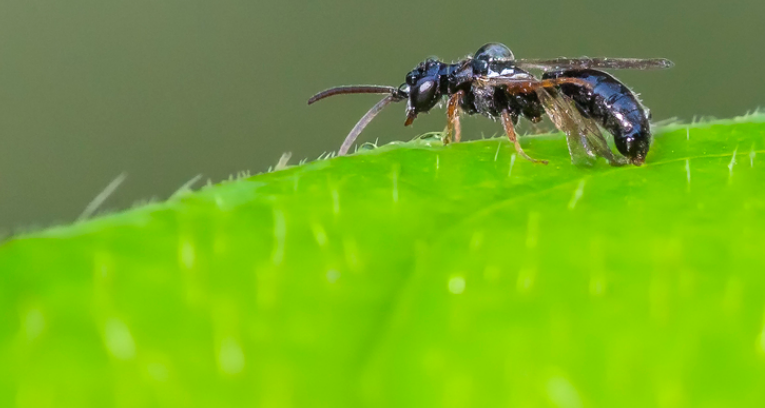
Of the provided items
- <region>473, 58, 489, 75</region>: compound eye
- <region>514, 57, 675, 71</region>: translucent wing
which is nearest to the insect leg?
<region>473, 58, 489, 75</region>: compound eye

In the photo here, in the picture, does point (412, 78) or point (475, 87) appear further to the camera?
point (412, 78)

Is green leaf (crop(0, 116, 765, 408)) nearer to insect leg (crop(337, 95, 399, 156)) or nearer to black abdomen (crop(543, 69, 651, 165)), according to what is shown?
black abdomen (crop(543, 69, 651, 165))

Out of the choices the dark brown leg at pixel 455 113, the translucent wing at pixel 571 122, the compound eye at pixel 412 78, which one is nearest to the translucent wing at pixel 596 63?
the translucent wing at pixel 571 122

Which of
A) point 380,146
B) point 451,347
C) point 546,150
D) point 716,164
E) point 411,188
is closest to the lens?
point 451,347

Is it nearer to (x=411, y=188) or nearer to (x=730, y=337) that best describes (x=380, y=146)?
(x=411, y=188)

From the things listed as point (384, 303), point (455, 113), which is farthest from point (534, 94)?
point (384, 303)

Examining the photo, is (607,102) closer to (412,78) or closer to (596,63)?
(596,63)

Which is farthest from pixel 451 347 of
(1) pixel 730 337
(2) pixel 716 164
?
Result: (2) pixel 716 164
